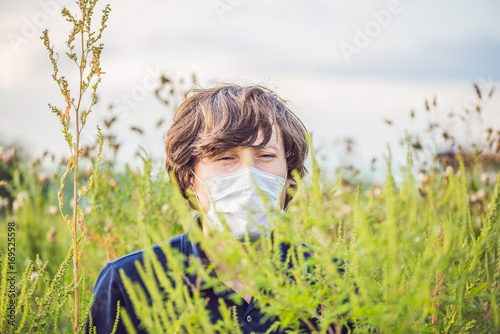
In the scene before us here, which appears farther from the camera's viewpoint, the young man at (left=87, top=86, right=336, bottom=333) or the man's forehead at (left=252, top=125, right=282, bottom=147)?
the man's forehead at (left=252, top=125, right=282, bottom=147)

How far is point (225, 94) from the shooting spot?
2.36 metres

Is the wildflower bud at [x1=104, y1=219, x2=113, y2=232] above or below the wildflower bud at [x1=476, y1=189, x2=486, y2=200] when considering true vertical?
above

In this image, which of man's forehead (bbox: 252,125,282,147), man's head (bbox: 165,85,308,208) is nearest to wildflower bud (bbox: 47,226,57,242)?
man's head (bbox: 165,85,308,208)

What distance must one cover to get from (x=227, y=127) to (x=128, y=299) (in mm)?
859

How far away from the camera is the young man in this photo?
76.3 inches

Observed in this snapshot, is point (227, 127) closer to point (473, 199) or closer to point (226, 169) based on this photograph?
point (226, 169)

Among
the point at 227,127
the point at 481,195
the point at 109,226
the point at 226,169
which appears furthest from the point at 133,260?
the point at 481,195

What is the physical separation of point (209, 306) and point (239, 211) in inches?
17.3

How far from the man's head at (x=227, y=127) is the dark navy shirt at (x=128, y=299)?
0.34 meters

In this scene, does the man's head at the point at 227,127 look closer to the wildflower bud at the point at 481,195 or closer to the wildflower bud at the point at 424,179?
the wildflower bud at the point at 424,179

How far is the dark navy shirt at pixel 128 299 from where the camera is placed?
195 cm

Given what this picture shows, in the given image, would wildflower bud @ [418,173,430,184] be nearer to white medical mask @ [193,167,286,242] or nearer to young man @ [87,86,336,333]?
young man @ [87,86,336,333]

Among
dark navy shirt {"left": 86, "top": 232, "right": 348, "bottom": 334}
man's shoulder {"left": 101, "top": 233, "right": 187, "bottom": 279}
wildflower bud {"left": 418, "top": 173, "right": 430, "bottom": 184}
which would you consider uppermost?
man's shoulder {"left": 101, "top": 233, "right": 187, "bottom": 279}

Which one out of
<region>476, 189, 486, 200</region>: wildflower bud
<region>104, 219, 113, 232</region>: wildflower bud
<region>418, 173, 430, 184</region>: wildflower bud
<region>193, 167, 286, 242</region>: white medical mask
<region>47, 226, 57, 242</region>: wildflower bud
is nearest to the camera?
<region>193, 167, 286, 242</region>: white medical mask
